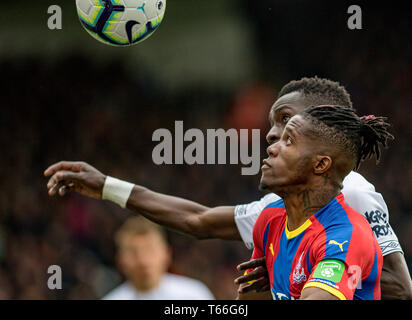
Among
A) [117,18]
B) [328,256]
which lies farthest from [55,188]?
[328,256]

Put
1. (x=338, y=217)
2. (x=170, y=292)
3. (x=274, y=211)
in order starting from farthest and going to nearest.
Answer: (x=170, y=292) → (x=274, y=211) → (x=338, y=217)

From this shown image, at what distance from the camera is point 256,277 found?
11.8 feet

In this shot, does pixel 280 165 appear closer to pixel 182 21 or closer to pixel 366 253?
pixel 366 253

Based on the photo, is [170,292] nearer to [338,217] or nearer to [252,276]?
[252,276]

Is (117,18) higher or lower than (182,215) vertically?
higher

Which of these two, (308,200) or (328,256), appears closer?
(328,256)

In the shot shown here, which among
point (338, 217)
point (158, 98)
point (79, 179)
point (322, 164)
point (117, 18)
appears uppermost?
point (158, 98)

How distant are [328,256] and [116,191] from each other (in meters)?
1.91

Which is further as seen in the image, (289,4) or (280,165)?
(289,4)

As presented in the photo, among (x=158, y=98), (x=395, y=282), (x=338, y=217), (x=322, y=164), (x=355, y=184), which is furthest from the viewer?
(x=158, y=98)

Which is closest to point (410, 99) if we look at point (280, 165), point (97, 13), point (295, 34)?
point (295, 34)
